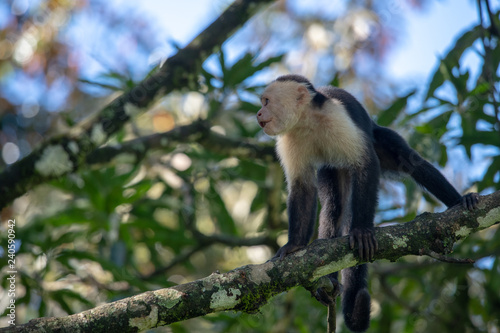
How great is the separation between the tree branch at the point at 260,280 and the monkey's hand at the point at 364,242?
0.11 ft

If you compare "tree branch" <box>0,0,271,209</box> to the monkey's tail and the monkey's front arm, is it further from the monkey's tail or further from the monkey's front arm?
the monkey's tail

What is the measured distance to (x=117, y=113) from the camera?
4.22 metres

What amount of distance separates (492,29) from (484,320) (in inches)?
131

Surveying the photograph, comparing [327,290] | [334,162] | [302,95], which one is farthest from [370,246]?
[302,95]

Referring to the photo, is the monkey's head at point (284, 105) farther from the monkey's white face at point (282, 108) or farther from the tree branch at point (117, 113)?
the tree branch at point (117, 113)

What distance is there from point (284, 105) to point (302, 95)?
0.20 meters

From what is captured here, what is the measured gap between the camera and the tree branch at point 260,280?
208 centimetres

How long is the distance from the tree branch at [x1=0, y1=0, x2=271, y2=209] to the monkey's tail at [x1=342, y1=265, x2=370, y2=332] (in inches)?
88.0

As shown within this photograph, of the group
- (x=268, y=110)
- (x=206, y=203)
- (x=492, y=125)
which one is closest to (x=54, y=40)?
(x=206, y=203)

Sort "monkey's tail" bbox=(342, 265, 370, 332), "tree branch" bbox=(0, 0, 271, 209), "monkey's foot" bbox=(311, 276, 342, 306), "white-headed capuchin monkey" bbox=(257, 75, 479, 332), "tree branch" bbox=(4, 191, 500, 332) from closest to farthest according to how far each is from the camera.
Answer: "tree branch" bbox=(4, 191, 500, 332)
"monkey's foot" bbox=(311, 276, 342, 306)
"monkey's tail" bbox=(342, 265, 370, 332)
"white-headed capuchin monkey" bbox=(257, 75, 479, 332)
"tree branch" bbox=(0, 0, 271, 209)

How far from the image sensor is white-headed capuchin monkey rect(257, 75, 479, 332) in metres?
3.51

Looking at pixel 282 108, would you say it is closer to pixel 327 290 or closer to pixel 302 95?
pixel 302 95

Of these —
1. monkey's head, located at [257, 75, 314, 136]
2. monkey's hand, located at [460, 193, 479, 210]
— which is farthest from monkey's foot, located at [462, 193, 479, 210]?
monkey's head, located at [257, 75, 314, 136]

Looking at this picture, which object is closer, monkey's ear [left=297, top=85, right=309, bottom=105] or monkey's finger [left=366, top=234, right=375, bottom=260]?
monkey's finger [left=366, top=234, right=375, bottom=260]
